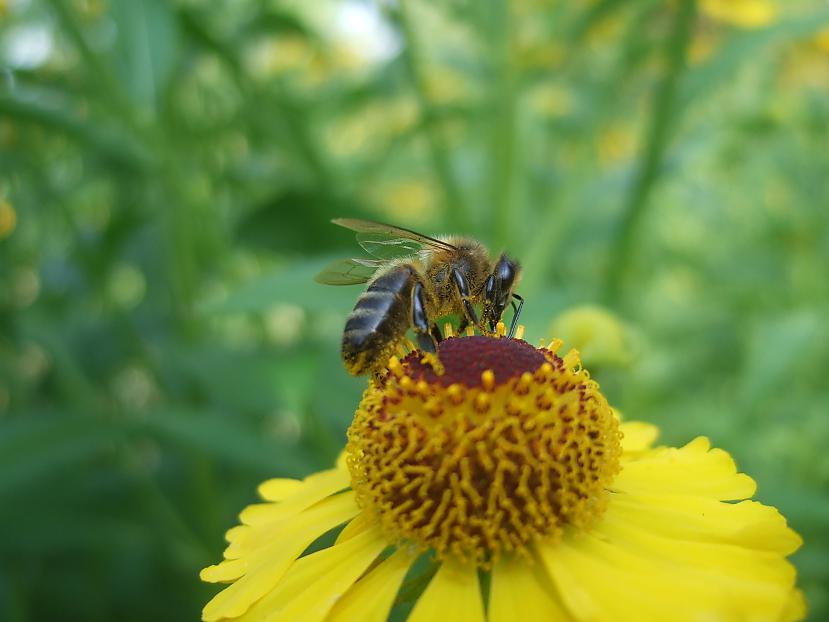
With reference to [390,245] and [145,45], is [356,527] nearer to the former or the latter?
[390,245]

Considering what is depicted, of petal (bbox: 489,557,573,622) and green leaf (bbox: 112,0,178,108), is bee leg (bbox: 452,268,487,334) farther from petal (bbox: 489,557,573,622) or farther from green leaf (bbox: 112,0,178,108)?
green leaf (bbox: 112,0,178,108)

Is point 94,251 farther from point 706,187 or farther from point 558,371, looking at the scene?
point 706,187

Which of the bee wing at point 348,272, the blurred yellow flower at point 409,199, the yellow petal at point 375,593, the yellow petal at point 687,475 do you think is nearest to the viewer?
the yellow petal at point 375,593

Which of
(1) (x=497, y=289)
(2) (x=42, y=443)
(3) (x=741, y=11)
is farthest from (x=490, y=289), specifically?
(3) (x=741, y=11)

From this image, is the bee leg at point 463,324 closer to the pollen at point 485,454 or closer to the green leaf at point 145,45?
the pollen at point 485,454

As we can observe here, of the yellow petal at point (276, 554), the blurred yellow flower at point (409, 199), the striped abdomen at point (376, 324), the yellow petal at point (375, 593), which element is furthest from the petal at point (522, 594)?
the blurred yellow flower at point (409, 199)

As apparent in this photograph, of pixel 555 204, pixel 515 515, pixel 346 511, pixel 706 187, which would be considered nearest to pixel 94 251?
pixel 555 204
